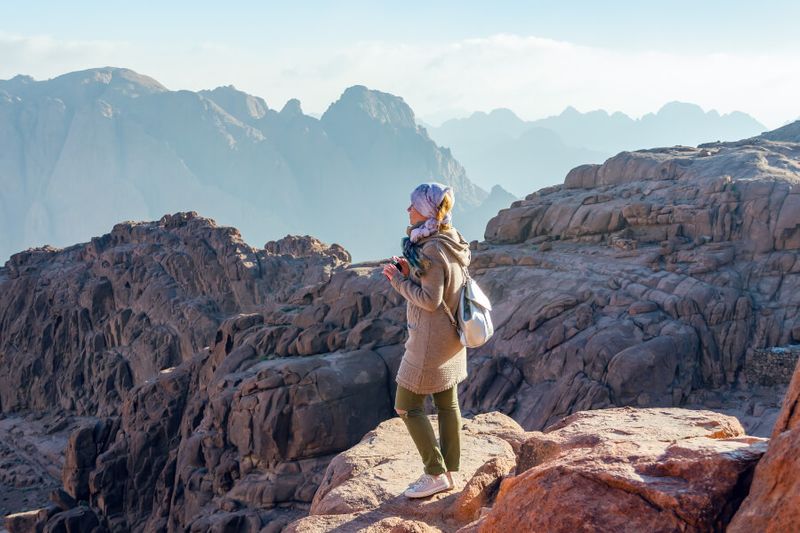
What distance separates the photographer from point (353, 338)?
87.4ft

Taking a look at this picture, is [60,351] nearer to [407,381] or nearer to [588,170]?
[588,170]

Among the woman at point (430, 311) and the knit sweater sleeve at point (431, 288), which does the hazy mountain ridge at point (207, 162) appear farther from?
the knit sweater sleeve at point (431, 288)

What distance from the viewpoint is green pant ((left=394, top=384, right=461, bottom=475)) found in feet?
24.8

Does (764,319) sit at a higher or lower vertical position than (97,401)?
higher

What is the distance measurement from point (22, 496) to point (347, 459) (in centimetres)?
3718

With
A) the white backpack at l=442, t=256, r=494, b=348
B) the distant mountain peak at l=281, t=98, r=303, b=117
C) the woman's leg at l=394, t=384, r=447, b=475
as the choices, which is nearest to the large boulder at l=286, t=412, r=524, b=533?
the woman's leg at l=394, t=384, r=447, b=475

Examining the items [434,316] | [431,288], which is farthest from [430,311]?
[431,288]

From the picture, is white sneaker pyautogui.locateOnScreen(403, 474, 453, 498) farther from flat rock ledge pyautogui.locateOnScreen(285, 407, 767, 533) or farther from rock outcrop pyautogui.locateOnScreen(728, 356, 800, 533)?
rock outcrop pyautogui.locateOnScreen(728, 356, 800, 533)

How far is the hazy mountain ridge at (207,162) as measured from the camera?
156 m

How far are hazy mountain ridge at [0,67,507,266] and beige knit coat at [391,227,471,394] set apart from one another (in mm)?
151463

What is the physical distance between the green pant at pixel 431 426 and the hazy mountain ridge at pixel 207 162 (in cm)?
15121

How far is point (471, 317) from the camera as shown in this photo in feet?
23.8

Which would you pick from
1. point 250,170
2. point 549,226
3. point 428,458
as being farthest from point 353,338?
point 250,170

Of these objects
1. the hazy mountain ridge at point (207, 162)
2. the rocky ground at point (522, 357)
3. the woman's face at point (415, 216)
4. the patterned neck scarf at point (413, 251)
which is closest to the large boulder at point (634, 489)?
the patterned neck scarf at point (413, 251)
